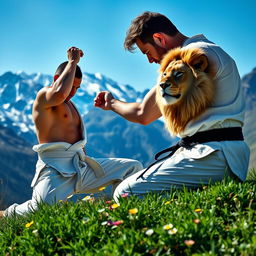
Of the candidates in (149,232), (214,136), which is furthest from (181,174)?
(149,232)

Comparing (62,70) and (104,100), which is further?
(62,70)

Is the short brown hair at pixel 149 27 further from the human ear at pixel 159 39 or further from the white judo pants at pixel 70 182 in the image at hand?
the white judo pants at pixel 70 182

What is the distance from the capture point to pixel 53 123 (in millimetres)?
6559

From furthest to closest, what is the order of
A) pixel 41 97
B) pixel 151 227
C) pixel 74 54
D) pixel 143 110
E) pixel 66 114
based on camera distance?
pixel 66 114 < pixel 41 97 < pixel 74 54 < pixel 143 110 < pixel 151 227

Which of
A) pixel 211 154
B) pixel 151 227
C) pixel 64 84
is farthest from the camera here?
pixel 64 84

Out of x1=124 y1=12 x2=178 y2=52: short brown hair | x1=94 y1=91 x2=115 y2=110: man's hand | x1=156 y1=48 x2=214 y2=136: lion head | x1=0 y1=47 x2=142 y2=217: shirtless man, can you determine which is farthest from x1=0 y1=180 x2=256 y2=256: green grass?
A: x1=124 y1=12 x2=178 y2=52: short brown hair

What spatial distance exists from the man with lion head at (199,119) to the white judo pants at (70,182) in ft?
4.77

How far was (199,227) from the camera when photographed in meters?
3.36

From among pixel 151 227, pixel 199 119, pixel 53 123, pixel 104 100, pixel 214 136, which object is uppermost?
pixel 104 100

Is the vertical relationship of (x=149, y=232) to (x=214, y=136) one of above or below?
below

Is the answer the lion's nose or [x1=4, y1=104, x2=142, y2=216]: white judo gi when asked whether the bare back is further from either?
the lion's nose

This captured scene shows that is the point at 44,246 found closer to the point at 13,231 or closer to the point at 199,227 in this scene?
the point at 13,231

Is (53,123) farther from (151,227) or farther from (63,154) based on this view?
(151,227)

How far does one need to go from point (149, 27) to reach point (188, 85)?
1.15m
